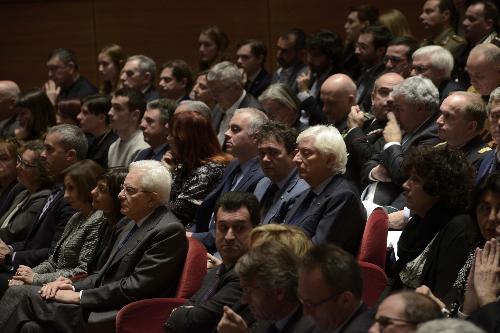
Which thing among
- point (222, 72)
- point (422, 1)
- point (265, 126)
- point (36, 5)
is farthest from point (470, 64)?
point (36, 5)

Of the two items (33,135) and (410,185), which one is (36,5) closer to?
(33,135)

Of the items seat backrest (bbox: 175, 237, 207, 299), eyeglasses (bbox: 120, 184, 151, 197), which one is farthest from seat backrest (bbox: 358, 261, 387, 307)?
eyeglasses (bbox: 120, 184, 151, 197)

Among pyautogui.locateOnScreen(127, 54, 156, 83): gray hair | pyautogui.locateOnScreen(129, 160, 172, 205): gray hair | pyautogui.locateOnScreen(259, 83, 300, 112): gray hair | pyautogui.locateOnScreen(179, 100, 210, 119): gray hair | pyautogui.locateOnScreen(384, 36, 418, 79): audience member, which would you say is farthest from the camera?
pyautogui.locateOnScreen(127, 54, 156, 83): gray hair

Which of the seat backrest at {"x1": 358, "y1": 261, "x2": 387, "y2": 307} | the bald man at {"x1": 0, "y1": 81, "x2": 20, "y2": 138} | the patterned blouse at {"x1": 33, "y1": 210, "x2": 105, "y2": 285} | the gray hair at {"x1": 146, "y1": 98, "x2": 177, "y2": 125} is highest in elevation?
the seat backrest at {"x1": 358, "y1": 261, "x2": 387, "y2": 307}

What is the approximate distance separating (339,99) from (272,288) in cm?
271

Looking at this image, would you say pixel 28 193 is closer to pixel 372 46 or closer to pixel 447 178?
pixel 372 46

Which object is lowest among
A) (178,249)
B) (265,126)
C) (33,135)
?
(33,135)

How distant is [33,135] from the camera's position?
7.21 metres

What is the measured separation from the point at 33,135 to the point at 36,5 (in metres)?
2.80

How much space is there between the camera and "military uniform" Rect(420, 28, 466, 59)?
6.84 m

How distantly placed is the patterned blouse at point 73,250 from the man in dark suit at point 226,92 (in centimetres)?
164

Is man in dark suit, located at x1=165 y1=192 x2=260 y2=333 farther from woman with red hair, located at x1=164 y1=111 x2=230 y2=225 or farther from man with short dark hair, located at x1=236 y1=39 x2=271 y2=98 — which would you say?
man with short dark hair, located at x1=236 y1=39 x2=271 y2=98

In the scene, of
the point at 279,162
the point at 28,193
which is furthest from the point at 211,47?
the point at 279,162

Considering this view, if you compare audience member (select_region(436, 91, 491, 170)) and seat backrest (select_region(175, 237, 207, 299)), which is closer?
seat backrest (select_region(175, 237, 207, 299))
